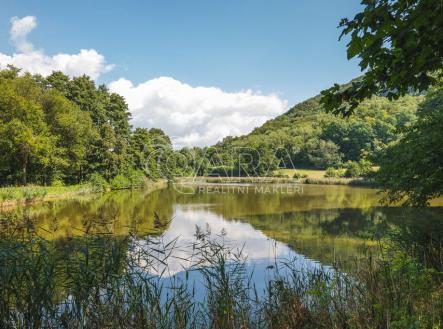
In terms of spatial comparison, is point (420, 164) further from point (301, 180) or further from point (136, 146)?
point (301, 180)

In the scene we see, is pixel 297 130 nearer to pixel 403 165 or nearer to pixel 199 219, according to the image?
pixel 199 219

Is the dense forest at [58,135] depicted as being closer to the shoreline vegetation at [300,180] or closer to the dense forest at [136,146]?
the dense forest at [136,146]

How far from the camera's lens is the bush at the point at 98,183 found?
35.7 m

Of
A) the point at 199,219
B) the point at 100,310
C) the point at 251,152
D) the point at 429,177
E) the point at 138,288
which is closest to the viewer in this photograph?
the point at 100,310

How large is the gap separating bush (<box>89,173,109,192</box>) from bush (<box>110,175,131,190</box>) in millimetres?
1703

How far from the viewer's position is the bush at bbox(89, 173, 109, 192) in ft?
117

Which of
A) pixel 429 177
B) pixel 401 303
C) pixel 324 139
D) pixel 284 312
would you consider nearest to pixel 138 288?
pixel 284 312

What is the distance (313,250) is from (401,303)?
7511 mm

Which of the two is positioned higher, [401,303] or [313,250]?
[401,303]

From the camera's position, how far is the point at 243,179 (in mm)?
62531

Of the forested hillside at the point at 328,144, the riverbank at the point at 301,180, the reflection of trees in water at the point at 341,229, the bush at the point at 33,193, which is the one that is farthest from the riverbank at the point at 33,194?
the forested hillside at the point at 328,144

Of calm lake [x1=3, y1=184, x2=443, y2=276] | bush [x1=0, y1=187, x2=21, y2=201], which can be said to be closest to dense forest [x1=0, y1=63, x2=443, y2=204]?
calm lake [x1=3, y1=184, x2=443, y2=276]

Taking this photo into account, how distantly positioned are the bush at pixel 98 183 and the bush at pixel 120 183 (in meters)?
1.70

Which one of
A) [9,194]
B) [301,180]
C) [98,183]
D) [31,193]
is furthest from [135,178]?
[301,180]
